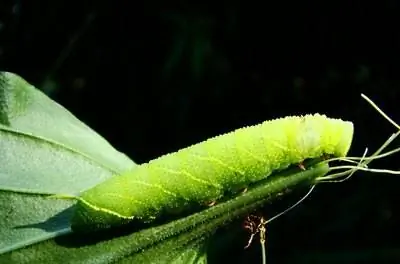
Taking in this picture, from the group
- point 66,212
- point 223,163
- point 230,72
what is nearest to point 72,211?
point 66,212

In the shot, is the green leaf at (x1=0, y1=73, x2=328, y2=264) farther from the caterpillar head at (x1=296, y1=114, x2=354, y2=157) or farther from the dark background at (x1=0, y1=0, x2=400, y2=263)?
the dark background at (x1=0, y1=0, x2=400, y2=263)

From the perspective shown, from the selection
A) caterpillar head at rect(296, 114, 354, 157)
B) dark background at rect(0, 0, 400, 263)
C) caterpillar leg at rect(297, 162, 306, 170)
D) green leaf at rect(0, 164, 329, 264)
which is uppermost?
dark background at rect(0, 0, 400, 263)

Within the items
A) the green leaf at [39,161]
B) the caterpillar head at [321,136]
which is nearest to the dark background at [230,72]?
the green leaf at [39,161]

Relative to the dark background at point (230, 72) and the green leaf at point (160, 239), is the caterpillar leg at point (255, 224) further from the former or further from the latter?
the dark background at point (230, 72)

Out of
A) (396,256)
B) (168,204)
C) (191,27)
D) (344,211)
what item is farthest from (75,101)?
(168,204)

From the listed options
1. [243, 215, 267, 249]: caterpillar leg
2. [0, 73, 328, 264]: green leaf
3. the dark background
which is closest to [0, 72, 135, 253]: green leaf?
[0, 73, 328, 264]: green leaf

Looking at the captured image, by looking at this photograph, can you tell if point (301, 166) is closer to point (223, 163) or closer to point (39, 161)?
→ point (223, 163)

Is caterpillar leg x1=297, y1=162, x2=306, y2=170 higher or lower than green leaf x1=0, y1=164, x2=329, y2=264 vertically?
higher
